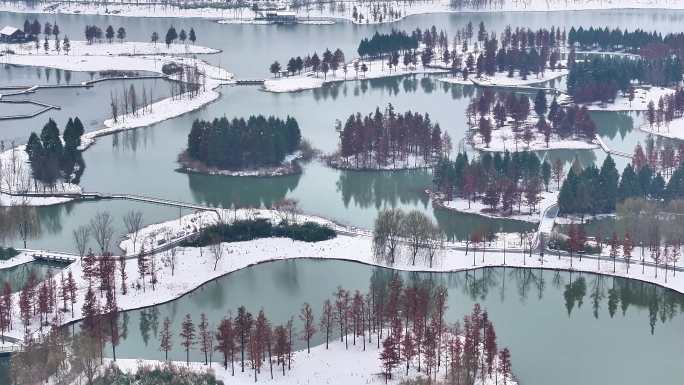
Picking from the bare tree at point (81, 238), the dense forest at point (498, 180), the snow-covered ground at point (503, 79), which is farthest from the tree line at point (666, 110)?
the bare tree at point (81, 238)

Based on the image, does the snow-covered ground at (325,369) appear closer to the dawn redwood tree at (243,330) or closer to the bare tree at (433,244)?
the dawn redwood tree at (243,330)

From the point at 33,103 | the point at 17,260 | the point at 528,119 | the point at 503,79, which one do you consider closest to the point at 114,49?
the point at 33,103

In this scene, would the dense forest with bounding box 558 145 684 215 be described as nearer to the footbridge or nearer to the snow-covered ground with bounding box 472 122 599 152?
the snow-covered ground with bounding box 472 122 599 152

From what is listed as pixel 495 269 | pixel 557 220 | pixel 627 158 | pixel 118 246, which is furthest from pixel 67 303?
pixel 627 158

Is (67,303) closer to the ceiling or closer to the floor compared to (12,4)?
closer to the floor

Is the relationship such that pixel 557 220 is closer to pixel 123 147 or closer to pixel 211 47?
pixel 123 147
